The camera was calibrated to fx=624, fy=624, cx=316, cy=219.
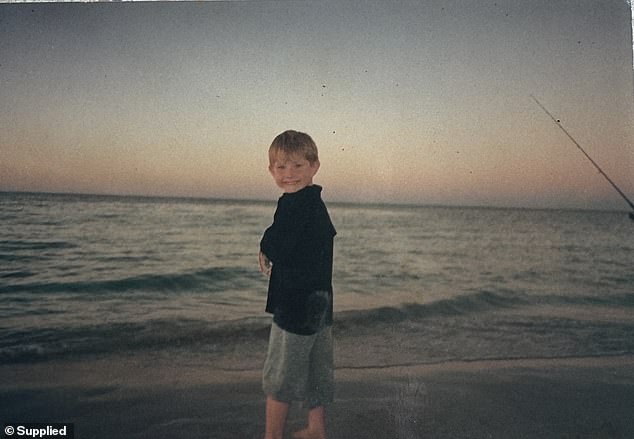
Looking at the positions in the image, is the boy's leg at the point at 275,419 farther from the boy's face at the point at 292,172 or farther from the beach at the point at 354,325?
the boy's face at the point at 292,172

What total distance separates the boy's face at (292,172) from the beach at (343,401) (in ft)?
2.39

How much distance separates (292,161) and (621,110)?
1.33m

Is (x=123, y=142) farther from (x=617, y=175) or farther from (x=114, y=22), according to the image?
(x=617, y=175)

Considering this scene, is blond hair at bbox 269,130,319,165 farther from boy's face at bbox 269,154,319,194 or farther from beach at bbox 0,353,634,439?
beach at bbox 0,353,634,439

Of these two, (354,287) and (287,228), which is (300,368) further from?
(287,228)

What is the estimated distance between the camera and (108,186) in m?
A: 2.70

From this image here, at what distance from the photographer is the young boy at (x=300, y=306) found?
2.29m

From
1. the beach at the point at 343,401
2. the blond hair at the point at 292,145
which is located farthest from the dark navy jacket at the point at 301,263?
the beach at the point at 343,401

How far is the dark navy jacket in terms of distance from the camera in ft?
7.54

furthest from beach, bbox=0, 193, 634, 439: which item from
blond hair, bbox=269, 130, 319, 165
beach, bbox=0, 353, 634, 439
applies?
blond hair, bbox=269, 130, 319, 165

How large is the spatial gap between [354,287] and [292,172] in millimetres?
504

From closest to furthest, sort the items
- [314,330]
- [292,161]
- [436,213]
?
[314,330] < [292,161] < [436,213]

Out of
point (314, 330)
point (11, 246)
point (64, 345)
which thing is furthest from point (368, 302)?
point (11, 246)

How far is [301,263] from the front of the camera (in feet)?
7.55
